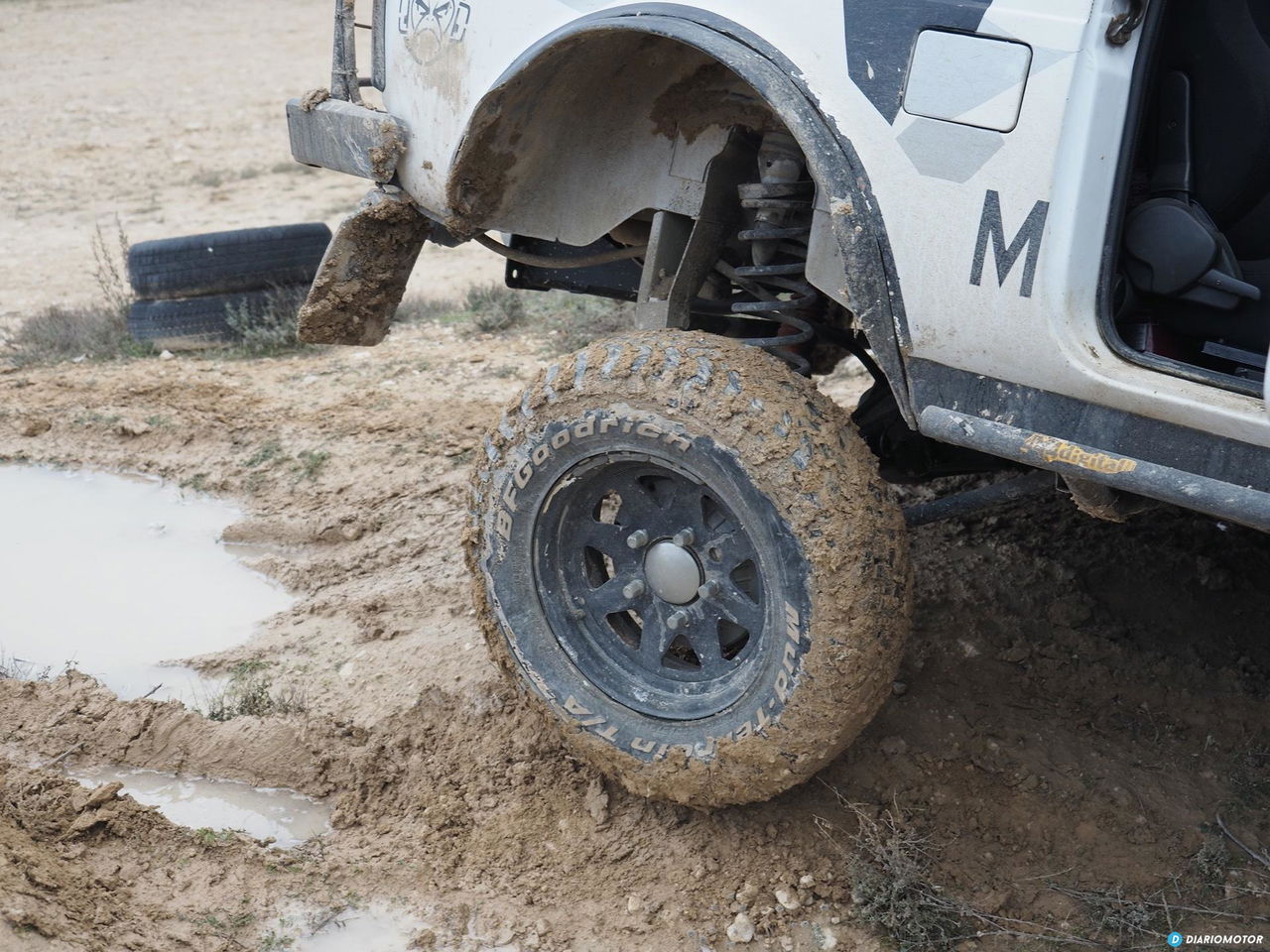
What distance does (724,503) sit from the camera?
8.38 feet

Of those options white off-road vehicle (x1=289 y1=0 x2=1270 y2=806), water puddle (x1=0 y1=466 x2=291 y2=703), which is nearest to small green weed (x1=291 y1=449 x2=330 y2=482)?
water puddle (x1=0 y1=466 x2=291 y2=703)

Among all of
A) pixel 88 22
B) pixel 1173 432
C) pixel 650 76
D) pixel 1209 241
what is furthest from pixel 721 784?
pixel 88 22

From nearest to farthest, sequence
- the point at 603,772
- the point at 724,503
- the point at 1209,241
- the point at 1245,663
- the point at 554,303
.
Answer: the point at 1209,241, the point at 724,503, the point at 603,772, the point at 1245,663, the point at 554,303

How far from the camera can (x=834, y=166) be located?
223 cm

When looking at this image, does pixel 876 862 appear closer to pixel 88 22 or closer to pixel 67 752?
pixel 67 752

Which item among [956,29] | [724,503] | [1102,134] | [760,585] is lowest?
[760,585]

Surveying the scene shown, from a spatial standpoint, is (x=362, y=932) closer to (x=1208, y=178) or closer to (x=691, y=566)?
(x=691, y=566)

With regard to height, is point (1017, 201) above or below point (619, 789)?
above

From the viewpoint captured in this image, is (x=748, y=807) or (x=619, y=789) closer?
(x=748, y=807)

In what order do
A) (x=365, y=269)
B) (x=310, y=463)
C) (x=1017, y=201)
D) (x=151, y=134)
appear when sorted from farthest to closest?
(x=151, y=134) → (x=310, y=463) → (x=365, y=269) → (x=1017, y=201)

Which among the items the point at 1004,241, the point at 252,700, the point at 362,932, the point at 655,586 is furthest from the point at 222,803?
the point at 1004,241

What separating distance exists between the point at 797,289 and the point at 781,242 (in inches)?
4.7

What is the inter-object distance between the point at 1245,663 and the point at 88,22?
2012 cm

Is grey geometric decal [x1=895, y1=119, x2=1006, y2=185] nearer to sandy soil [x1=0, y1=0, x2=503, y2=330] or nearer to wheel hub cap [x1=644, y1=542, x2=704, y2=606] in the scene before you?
wheel hub cap [x1=644, y1=542, x2=704, y2=606]
